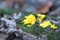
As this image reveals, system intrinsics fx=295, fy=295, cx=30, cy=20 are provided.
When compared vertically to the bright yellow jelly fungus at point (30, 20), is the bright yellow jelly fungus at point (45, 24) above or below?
below

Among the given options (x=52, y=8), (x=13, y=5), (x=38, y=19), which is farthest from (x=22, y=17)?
(x=13, y=5)

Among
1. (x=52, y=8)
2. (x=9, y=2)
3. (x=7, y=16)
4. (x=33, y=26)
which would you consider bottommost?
(x=33, y=26)

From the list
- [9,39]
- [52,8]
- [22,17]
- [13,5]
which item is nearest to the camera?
[9,39]

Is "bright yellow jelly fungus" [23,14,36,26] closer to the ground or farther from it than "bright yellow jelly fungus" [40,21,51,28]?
farther from it

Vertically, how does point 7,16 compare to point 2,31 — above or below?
above

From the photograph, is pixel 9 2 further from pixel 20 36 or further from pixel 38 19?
pixel 20 36

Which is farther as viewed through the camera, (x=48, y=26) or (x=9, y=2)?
(x=9, y=2)

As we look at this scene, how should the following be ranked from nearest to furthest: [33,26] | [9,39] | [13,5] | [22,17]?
1. [9,39]
2. [33,26]
3. [22,17]
4. [13,5]

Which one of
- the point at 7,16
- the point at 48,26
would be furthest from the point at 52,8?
the point at 48,26

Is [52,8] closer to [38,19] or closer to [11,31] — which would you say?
[38,19]
